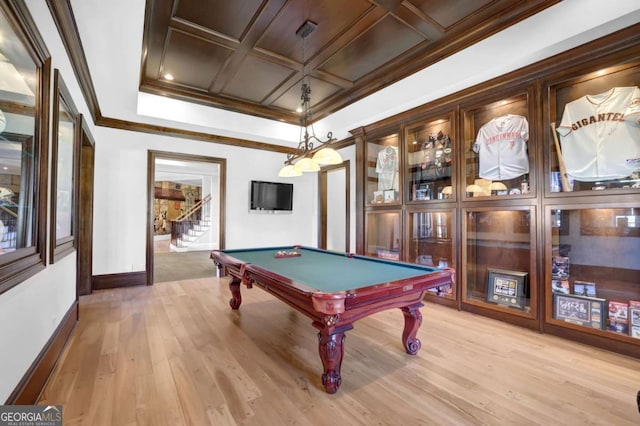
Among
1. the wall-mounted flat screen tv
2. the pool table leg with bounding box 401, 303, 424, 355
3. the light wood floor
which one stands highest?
the wall-mounted flat screen tv

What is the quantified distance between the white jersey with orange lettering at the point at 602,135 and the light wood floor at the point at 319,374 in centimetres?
162

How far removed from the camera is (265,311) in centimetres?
342

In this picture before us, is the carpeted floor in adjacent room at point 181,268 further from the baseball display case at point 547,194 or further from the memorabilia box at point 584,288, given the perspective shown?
the memorabilia box at point 584,288

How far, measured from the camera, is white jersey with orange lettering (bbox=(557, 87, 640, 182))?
2379 millimetres

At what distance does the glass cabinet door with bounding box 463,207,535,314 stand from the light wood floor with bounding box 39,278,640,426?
0.33 metres

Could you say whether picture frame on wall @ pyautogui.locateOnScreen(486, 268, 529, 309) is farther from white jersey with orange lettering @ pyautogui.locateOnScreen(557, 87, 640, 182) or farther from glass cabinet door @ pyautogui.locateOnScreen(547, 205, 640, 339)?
white jersey with orange lettering @ pyautogui.locateOnScreen(557, 87, 640, 182)

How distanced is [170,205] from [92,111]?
11.8m


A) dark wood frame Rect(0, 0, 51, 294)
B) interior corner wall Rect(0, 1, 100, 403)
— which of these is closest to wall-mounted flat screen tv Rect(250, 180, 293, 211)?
interior corner wall Rect(0, 1, 100, 403)

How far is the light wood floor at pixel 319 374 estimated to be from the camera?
1.62 meters

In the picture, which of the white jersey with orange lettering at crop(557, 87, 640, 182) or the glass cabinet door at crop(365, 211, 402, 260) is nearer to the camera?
the white jersey with orange lettering at crop(557, 87, 640, 182)

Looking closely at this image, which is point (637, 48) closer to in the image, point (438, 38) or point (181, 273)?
point (438, 38)

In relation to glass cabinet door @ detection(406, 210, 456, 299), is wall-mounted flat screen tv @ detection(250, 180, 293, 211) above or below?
above

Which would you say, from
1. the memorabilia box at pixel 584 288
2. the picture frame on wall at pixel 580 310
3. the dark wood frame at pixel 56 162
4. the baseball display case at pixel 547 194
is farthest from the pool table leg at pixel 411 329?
the dark wood frame at pixel 56 162

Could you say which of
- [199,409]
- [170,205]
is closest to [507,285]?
[199,409]
